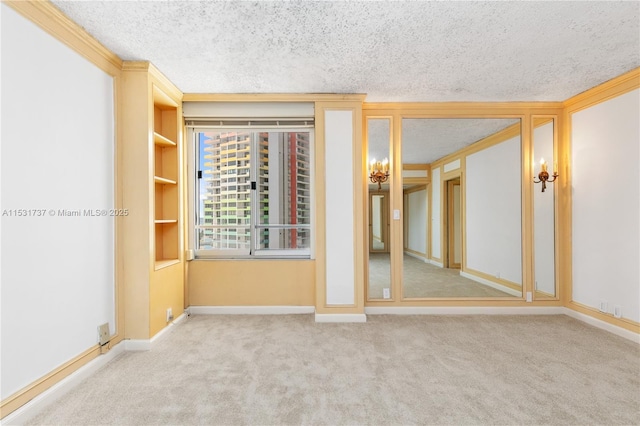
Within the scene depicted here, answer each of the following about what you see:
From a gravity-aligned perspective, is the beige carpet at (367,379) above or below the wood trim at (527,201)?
below

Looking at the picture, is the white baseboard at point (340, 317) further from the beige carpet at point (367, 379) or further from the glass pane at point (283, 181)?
the glass pane at point (283, 181)

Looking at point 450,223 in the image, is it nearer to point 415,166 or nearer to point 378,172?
point 415,166

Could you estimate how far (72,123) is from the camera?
2117 mm

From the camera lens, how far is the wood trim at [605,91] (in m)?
2.80

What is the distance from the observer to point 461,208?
387cm

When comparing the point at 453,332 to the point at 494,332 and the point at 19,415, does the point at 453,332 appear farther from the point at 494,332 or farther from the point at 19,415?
the point at 19,415

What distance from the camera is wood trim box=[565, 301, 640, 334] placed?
9.24 feet

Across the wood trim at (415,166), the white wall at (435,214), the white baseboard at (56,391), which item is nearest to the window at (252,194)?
the wood trim at (415,166)

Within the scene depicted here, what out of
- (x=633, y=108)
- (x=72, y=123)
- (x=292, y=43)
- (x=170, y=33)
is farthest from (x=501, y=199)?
(x=72, y=123)

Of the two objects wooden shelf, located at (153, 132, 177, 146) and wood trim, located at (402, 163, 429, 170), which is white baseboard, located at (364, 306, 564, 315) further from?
wooden shelf, located at (153, 132, 177, 146)

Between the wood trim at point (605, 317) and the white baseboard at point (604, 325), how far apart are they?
26mm

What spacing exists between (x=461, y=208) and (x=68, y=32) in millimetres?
4285

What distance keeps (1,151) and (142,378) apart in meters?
1.74

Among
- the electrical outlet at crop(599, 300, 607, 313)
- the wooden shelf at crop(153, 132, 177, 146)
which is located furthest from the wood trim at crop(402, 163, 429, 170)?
the wooden shelf at crop(153, 132, 177, 146)
